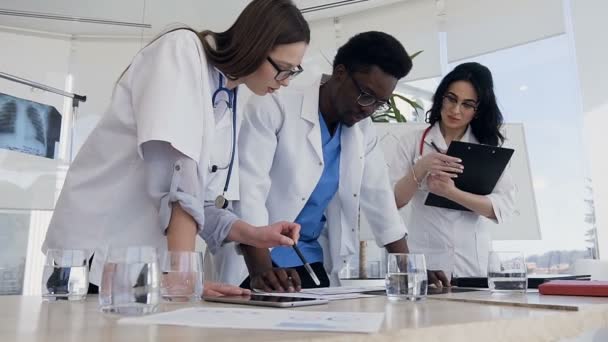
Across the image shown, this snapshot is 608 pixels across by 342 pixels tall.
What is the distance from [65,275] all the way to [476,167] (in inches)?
50.1

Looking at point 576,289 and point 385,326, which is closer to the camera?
point 385,326

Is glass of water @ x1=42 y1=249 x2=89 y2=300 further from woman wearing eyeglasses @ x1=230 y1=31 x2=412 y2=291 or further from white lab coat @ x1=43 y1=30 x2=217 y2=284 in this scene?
woman wearing eyeglasses @ x1=230 y1=31 x2=412 y2=291

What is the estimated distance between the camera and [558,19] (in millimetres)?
3410

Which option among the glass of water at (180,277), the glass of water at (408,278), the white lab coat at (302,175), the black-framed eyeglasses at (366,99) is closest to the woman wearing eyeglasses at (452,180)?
the white lab coat at (302,175)

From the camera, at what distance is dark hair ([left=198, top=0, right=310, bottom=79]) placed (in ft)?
3.84

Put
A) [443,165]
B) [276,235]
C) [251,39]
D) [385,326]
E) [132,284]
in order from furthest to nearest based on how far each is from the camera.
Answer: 1. [443,165]
2. [251,39]
3. [276,235]
4. [132,284]
5. [385,326]

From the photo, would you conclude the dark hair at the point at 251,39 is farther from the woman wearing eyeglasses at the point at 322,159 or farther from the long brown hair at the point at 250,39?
the woman wearing eyeglasses at the point at 322,159

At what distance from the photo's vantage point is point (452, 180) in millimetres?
1776

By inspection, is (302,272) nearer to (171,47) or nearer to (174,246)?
(174,246)

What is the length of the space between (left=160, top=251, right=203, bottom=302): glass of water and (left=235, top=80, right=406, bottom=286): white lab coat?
1.87 ft

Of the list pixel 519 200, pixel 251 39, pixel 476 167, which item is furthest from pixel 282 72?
pixel 519 200

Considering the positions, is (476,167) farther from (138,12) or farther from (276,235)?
(138,12)

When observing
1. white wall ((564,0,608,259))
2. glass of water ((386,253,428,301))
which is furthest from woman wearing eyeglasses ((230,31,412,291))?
white wall ((564,0,608,259))

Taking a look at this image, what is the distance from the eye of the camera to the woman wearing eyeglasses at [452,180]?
5.79 feet
